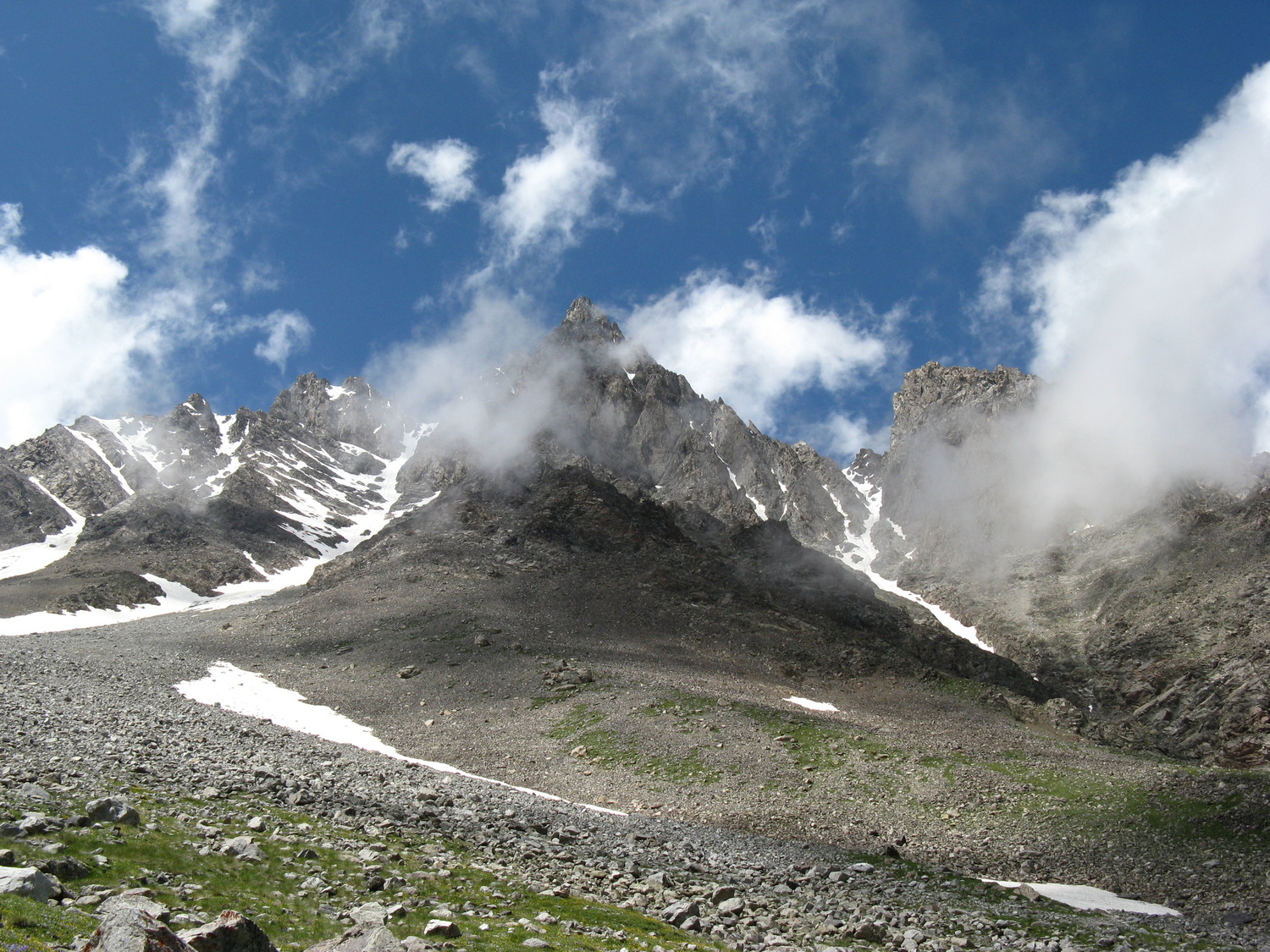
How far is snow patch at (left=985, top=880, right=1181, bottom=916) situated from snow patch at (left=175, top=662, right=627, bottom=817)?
24.4 meters

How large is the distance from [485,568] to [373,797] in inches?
3613

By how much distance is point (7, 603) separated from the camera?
13200 cm

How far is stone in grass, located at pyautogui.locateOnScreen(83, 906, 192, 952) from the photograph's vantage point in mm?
10047

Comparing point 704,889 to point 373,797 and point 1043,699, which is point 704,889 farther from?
point 1043,699

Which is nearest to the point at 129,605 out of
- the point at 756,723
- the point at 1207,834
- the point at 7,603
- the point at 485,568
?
the point at 7,603

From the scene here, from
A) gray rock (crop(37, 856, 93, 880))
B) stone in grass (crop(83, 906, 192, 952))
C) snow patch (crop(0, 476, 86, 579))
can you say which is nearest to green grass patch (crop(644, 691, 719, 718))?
gray rock (crop(37, 856, 93, 880))

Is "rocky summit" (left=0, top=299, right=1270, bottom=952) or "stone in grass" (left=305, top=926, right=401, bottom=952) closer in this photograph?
"stone in grass" (left=305, top=926, right=401, bottom=952)

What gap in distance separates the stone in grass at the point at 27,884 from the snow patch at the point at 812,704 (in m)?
66.1

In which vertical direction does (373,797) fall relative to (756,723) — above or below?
below

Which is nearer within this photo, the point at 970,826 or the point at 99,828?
the point at 99,828

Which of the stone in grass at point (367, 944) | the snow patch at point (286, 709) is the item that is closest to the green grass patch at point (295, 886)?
the stone in grass at point (367, 944)

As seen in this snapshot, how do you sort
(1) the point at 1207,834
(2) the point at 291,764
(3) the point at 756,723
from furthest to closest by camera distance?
(3) the point at 756,723 < (1) the point at 1207,834 < (2) the point at 291,764

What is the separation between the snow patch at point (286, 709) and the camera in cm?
5028

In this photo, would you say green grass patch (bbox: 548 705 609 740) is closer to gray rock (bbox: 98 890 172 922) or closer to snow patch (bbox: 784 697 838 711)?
snow patch (bbox: 784 697 838 711)
